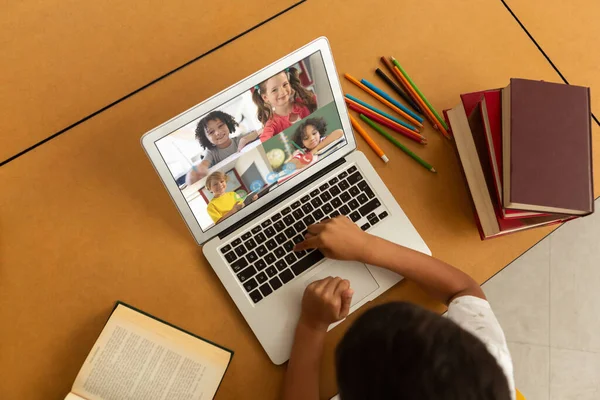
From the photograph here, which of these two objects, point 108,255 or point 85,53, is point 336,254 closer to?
point 108,255

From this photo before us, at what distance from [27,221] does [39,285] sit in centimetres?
10

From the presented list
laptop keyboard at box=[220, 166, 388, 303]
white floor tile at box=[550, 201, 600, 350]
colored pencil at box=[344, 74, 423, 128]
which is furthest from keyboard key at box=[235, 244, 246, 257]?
white floor tile at box=[550, 201, 600, 350]

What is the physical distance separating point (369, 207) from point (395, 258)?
3.8 inches

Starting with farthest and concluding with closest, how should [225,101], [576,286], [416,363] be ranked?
[576,286], [225,101], [416,363]

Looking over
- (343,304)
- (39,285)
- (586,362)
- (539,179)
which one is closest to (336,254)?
(343,304)

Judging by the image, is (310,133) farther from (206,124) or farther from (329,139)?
(206,124)

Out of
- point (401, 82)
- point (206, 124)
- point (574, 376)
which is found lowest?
point (574, 376)

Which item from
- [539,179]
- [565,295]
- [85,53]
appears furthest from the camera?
[565,295]

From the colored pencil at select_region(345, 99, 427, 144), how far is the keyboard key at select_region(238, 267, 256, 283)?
33 cm

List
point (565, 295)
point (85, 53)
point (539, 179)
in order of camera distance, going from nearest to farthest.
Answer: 1. point (539, 179)
2. point (85, 53)
3. point (565, 295)

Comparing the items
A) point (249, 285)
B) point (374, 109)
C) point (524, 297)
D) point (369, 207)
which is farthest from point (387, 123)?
point (524, 297)

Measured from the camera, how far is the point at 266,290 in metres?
0.70

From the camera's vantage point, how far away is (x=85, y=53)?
786 millimetres

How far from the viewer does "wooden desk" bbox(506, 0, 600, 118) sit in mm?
847
